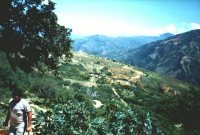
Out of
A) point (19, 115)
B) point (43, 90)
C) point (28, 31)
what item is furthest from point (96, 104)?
point (19, 115)

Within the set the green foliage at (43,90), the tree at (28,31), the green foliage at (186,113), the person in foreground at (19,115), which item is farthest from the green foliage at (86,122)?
the green foliage at (186,113)

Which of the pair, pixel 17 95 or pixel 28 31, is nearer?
pixel 17 95

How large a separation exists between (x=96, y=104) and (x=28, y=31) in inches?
2928

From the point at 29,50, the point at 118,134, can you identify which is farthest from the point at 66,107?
the point at 29,50

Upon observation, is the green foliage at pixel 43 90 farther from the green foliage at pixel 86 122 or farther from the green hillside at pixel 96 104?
the green foliage at pixel 86 122

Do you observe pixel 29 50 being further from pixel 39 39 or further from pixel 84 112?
pixel 84 112

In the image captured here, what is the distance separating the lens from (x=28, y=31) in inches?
854

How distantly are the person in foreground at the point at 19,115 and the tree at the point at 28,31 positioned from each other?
11520 mm

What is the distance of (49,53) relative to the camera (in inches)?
912

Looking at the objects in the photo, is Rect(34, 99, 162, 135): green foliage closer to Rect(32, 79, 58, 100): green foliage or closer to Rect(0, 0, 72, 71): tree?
Rect(0, 0, 72, 71): tree

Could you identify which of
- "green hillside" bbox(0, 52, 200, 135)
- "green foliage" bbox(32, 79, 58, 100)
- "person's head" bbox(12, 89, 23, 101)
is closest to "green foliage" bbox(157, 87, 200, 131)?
"green hillside" bbox(0, 52, 200, 135)

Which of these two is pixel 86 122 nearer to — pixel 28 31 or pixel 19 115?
pixel 19 115

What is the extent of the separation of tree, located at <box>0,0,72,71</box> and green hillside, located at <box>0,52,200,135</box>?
2.16m

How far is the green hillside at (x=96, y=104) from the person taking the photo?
12.2 meters
